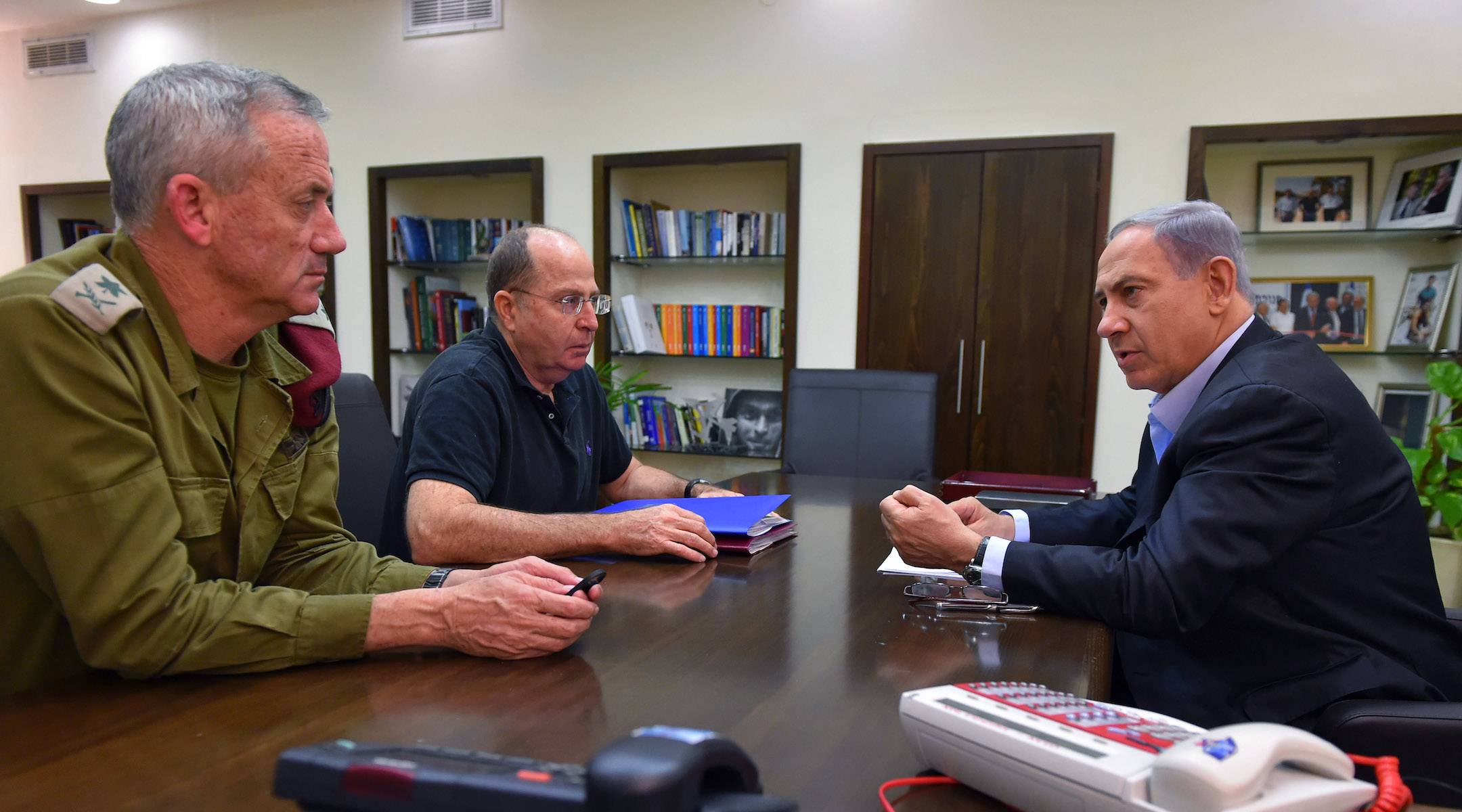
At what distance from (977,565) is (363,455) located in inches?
58.0

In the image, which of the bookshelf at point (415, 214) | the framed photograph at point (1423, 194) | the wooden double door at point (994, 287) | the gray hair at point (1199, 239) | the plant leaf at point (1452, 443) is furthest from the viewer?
the bookshelf at point (415, 214)

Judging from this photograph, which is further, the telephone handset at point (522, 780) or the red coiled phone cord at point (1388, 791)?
the red coiled phone cord at point (1388, 791)

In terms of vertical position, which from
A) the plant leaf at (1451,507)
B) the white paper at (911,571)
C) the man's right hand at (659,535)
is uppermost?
the man's right hand at (659,535)

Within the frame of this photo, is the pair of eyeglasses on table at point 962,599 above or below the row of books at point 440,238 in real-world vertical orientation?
below

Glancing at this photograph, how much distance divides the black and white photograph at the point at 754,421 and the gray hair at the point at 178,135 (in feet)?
11.2

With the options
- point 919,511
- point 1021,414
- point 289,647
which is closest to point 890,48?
point 1021,414

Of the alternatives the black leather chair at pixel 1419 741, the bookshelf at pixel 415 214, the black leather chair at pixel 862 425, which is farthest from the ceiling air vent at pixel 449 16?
the black leather chair at pixel 1419 741

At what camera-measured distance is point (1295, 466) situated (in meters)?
1.22

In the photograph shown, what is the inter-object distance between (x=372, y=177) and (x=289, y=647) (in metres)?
4.38

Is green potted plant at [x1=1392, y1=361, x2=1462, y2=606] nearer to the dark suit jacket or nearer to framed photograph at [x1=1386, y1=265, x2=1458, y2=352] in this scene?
framed photograph at [x1=1386, y1=265, x2=1458, y2=352]

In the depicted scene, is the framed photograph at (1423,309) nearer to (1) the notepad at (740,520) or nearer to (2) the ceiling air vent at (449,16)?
(1) the notepad at (740,520)

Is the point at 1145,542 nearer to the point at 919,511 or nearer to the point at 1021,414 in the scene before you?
the point at 919,511

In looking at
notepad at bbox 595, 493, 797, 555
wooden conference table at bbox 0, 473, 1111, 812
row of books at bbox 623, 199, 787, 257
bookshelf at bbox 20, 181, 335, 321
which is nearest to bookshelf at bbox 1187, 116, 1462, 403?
row of books at bbox 623, 199, 787, 257

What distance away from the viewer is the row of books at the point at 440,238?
15.8ft
